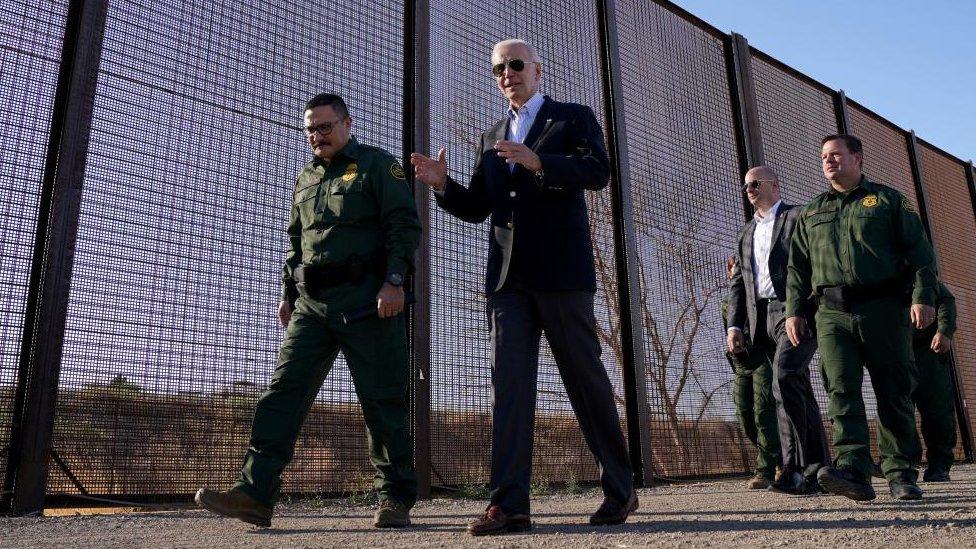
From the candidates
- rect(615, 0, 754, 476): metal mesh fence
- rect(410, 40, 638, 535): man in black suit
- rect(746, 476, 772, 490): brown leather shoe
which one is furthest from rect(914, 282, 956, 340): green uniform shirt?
rect(410, 40, 638, 535): man in black suit

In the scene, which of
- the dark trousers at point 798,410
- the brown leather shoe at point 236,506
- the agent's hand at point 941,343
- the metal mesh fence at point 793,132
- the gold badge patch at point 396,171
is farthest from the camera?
the metal mesh fence at point 793,132

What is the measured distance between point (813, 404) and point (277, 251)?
2.81 meters

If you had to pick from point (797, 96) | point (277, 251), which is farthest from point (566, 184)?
point (797, 96)

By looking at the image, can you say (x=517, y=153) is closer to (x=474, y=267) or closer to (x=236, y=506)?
(x=236, y=506)

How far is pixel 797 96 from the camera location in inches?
284

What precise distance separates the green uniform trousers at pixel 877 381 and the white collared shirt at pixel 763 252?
84 centimetres

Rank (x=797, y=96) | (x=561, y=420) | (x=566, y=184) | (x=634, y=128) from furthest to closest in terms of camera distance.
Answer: (x=797, y=96)
(x=634, y=128)
(x=561, y=420)
(x=566, y=184)

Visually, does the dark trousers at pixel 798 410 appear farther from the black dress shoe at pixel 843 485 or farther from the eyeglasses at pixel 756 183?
the eyeglasses at pixel 756 183

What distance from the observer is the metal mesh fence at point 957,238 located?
28.0 feet

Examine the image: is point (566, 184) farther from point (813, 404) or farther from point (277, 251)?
point (813, 404)

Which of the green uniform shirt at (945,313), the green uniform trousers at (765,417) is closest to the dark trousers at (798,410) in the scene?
the green uniform trousers at (765,417)

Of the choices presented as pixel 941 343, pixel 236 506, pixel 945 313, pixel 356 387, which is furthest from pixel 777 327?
pixel 236 506

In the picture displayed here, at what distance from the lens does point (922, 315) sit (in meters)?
3.16

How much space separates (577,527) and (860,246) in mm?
1845
